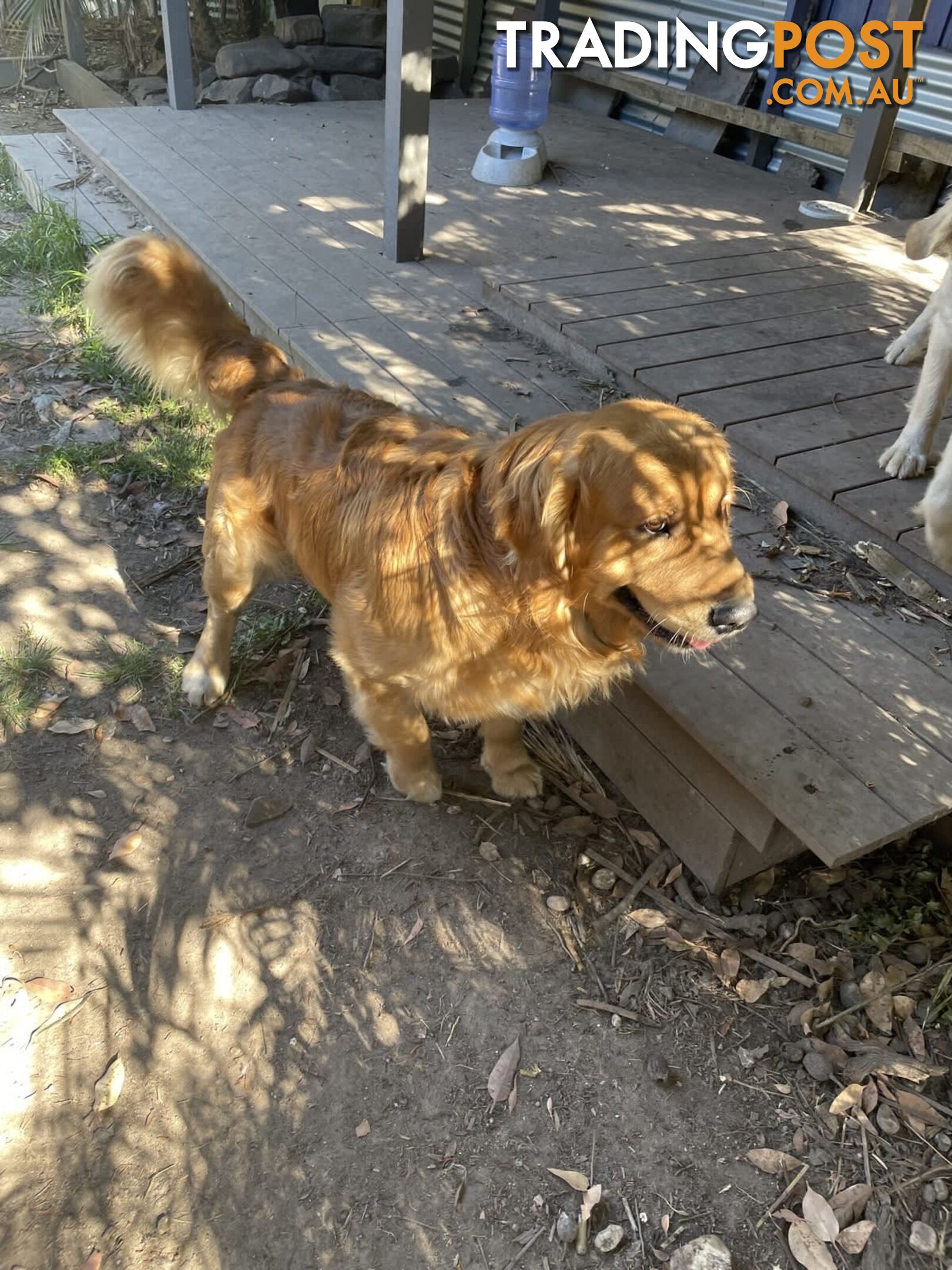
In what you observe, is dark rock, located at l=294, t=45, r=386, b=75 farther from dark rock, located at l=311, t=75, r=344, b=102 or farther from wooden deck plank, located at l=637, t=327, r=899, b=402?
wooden deck plank, located at l=637, t=327, r=899, b=402

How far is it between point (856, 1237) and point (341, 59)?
33.7 ft

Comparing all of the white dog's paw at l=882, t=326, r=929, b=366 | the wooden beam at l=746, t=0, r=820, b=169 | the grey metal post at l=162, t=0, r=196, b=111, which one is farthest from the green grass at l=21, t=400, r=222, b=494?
the wooden beam at l=746, t=0, r=820, b=169

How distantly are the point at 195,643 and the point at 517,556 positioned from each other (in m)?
1.90

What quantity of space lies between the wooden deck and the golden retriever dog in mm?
483

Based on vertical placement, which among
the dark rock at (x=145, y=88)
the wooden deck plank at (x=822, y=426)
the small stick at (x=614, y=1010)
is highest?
the wooden deck plank at (x=822, y=426)

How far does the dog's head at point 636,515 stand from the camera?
2018 millimetres

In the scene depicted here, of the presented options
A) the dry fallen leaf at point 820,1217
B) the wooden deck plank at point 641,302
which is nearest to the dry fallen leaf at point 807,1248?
the dry fallen leaf at point 820,1217

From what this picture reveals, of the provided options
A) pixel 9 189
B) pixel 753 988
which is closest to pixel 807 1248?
pixel 753 988

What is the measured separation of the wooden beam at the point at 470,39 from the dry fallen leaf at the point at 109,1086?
1013 centimetres

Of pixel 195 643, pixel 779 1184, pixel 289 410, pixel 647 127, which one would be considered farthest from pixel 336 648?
pixel 647 127

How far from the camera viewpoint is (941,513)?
2.91m

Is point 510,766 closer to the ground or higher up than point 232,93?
closer to the ground

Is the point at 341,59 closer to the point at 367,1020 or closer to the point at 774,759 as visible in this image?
the point at 774,759

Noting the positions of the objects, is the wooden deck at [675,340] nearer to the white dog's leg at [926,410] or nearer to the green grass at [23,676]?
the white dog's leg at [926,410]
